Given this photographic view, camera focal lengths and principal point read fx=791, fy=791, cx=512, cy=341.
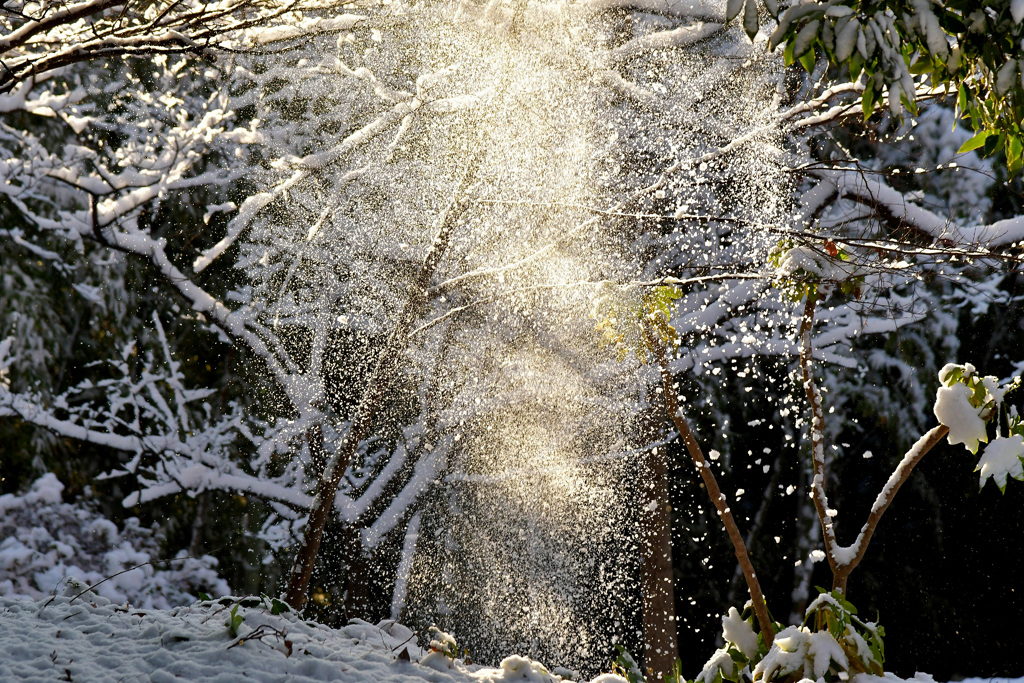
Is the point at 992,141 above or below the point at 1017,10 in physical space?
above

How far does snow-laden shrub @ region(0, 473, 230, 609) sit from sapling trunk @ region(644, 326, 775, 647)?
4.22 m

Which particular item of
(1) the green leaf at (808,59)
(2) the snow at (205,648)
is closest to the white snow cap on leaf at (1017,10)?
(1) the green leaf at (808,59)

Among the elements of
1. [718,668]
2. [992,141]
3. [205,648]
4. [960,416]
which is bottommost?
[205,648]

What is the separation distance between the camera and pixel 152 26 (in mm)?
2785

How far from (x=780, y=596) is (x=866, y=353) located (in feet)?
8.59

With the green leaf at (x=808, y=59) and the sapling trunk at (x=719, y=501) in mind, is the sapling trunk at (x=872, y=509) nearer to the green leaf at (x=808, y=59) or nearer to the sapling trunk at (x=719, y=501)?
the sapling trunk at (x=719, y=501)

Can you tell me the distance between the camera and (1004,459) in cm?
275

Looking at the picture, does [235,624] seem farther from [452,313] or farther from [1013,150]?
[452,313]

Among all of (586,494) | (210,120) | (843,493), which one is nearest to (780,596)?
(843,493)

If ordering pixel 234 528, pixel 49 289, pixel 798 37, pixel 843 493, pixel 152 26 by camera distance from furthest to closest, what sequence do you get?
1. pixel 843 493
2. pixel 234 528
3. pixel 49 289
4. pixel 152 26
5. pixel 798 37

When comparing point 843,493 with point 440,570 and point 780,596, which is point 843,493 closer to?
point 780,596

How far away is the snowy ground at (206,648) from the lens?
2264mm

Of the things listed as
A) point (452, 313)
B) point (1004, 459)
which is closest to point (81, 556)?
point (452, 313)

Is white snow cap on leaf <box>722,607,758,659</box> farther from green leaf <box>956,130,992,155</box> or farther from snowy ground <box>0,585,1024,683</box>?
green leaf <box>956,130,992,155</box>
